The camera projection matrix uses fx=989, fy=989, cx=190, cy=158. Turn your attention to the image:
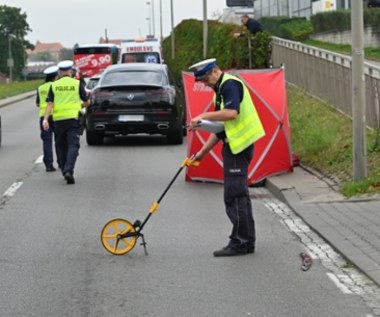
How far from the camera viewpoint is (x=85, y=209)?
11.7 metres

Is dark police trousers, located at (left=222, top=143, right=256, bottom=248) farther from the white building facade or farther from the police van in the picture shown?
the white building facade

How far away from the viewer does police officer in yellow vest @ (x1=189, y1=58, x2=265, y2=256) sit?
344 inches

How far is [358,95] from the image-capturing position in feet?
40.3

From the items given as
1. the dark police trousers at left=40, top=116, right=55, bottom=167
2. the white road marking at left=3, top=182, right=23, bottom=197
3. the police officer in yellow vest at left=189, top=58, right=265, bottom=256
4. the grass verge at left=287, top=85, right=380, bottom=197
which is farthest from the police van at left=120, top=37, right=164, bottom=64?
the police officer in yellow vest at left=189, top=58, right=265, bottom=256

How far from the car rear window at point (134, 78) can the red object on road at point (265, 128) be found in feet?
18.1

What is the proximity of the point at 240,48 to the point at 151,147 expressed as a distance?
7.09 meters

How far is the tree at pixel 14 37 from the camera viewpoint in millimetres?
139750

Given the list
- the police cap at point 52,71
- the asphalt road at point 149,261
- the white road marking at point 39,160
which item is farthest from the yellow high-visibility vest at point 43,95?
the white road marking at point 39,160

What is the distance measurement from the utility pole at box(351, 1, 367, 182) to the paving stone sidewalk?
1.52 feet

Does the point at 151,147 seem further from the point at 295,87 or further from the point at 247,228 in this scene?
the point at 247,228

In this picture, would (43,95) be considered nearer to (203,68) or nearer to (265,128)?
(265,128)

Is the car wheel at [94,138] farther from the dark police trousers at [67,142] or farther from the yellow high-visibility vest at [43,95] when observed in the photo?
the dark police trousers at [67,142]

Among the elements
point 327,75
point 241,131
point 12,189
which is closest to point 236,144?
point 241,131

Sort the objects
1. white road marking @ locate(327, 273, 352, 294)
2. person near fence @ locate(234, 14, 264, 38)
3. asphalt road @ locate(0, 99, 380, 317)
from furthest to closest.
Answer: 1. person near fence @ locate(234, 14, 264, 38)
2. white road marking @ locate(327, 273, 352, 294)
3. asphalt road @ locate(0, 99, 380, 317)
